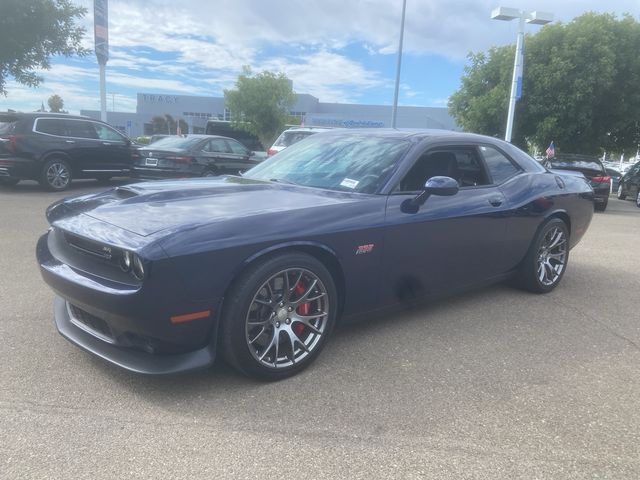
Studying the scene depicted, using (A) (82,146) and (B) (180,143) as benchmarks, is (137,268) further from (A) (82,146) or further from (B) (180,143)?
(A) (82,146)

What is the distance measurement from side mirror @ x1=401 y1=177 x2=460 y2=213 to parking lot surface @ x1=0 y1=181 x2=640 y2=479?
3.15 feet

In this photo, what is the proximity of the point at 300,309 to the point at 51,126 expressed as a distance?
33.3 ft

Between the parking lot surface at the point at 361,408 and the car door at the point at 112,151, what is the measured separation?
28.5 feet

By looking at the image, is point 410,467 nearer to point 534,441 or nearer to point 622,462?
point 534,441

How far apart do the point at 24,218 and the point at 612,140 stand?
21338 mm

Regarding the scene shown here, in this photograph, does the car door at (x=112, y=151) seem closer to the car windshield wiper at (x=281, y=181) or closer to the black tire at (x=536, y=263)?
the car windshield wiper at (x=281, y=181)

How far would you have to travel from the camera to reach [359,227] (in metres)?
3.29

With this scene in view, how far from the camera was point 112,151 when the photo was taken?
1236cm

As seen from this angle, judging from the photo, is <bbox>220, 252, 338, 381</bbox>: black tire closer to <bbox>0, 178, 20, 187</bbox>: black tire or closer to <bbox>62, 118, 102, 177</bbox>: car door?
<bbox>62, 118, 102, 177</bbox>: car door

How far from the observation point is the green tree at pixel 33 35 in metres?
13.8

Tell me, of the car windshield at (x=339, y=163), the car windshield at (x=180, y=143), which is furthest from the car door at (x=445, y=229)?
the car windshield at (x=180, y=143)

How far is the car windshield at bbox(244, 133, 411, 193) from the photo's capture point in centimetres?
370

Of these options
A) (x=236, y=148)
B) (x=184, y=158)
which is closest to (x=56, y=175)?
(x=184, y=158)

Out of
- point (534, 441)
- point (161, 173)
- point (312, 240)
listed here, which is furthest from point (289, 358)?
point (161, 173)
